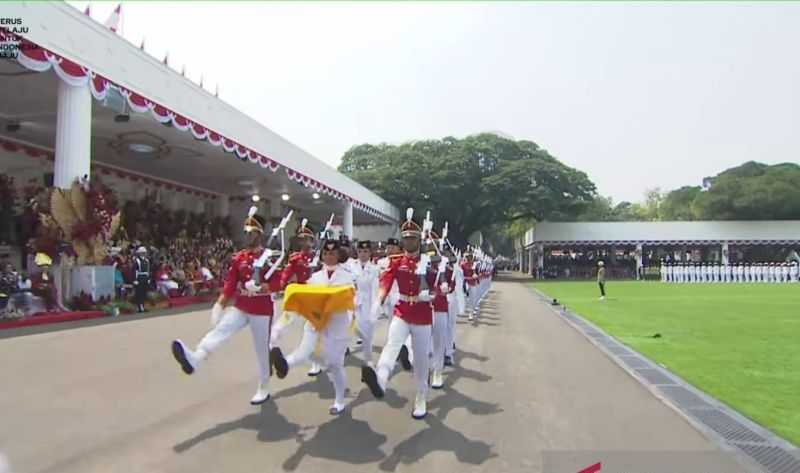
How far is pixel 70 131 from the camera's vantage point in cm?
1216

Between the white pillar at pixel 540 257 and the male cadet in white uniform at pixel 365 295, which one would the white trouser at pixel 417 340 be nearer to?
the male cadet in white uniform at pixel 365 295

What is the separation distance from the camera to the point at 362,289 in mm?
9047

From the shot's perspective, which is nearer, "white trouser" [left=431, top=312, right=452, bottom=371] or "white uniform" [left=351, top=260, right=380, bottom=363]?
"white trouser" [left=431, top=312, right=452, bottom=371]

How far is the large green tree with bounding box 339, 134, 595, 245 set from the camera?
46188mm

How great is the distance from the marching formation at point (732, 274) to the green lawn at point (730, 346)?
21189 millimetres

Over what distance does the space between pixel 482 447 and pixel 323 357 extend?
1.75m

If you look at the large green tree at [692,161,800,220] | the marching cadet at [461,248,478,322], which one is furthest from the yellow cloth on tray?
the large green tree at [692,161,800,220]

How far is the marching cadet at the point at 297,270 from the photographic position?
20.3 ft

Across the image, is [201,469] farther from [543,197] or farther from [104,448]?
[543,197]

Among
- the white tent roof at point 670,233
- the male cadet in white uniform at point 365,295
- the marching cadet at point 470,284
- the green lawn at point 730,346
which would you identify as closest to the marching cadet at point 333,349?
the male cadet in white uniform at point 365,295

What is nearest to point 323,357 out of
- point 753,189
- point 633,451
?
point 633,451

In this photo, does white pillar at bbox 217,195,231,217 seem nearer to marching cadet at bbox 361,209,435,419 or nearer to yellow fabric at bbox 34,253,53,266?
yellow fabric at bbox 34,253,53,266

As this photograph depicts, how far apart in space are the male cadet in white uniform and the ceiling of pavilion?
24.3ft

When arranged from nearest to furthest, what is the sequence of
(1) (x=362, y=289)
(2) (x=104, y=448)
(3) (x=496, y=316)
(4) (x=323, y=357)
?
(2) (x=104, y=448), (4) (x=323, y=357), (1) (x=362, y=289), (3) (x=496, y=316)
